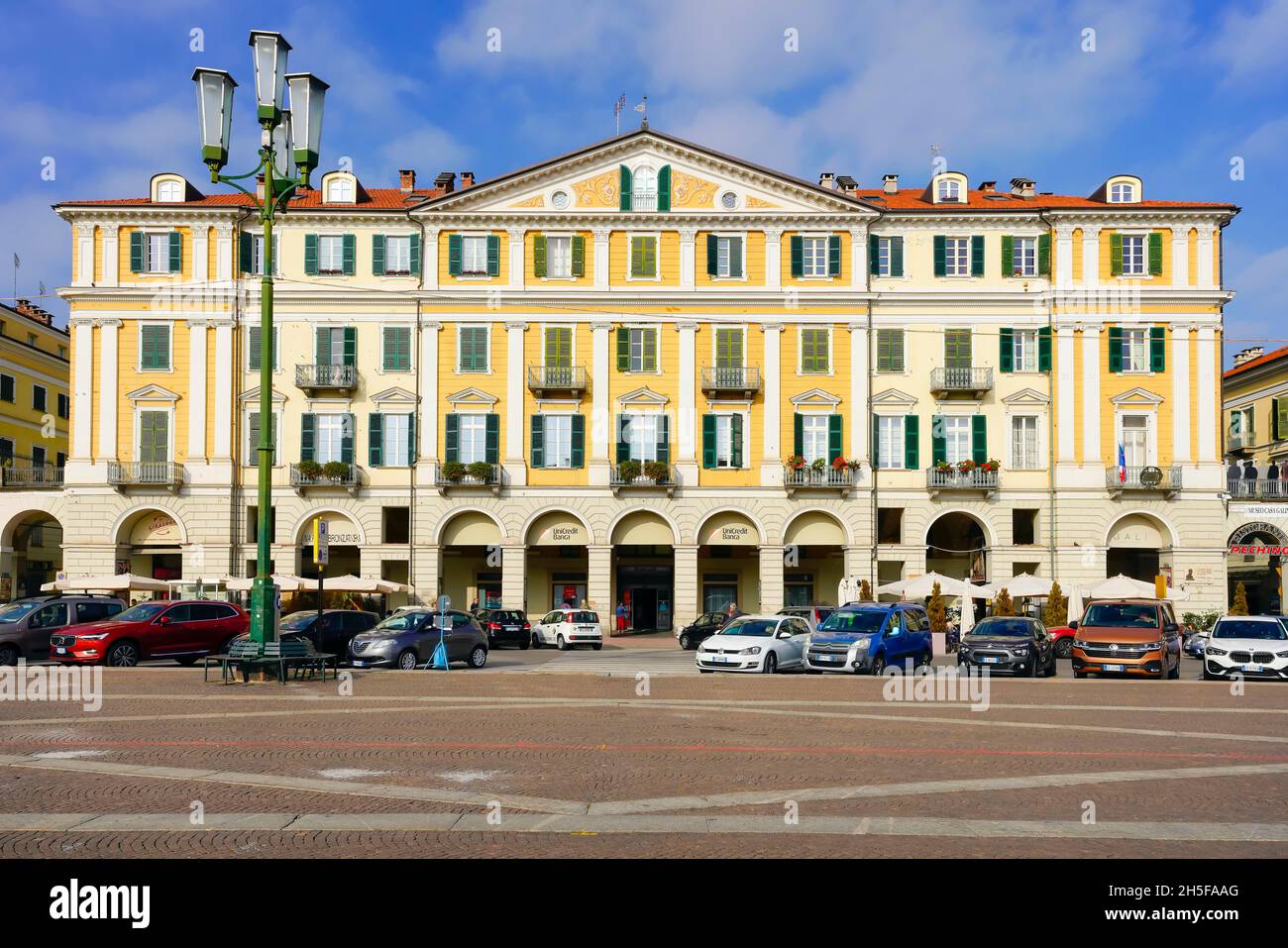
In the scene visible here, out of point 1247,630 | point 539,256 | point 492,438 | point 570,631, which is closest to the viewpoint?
point 1247,630

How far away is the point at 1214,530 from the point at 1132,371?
275 inches

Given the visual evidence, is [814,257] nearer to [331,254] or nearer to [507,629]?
[331,254]

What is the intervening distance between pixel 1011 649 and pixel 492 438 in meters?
26.8

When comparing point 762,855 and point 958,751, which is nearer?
→ point 762,855

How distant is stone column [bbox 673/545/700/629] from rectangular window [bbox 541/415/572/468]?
5777 millimetres

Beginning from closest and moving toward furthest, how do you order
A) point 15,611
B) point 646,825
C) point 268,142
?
point 646,825 < point 268,142 < point 15,611

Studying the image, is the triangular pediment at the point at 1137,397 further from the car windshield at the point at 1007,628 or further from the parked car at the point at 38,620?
the parked car at the point at 38,620

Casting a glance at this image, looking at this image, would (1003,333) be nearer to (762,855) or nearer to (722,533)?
(722,533)

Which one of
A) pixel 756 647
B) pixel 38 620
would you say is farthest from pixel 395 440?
pixel 756 647

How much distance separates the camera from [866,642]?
92.7 ft

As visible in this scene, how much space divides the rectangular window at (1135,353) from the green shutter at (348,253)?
102 feet

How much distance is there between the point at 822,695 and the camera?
22.4 metres
